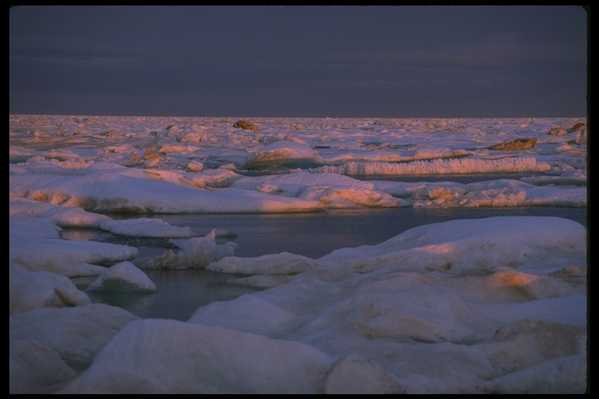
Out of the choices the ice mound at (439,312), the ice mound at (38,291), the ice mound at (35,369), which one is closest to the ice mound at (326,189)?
the ice mound at (439,312)

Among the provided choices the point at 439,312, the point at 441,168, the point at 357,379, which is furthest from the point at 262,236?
the point at 441,168

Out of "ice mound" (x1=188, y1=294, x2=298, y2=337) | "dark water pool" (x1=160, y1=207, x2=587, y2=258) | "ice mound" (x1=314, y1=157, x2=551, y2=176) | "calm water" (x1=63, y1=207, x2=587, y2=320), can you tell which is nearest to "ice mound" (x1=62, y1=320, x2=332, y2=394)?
"ice mound" (x1=188, y1=294, x2=298, y2=337)

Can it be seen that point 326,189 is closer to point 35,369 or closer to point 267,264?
point 267,264

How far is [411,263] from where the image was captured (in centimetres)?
392

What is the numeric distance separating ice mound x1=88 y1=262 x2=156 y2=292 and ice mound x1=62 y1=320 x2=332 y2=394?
3.66 ft

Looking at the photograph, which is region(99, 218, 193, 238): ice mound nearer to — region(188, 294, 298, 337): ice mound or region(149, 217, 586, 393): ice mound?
region(149, 217, 586, 393): ice mound

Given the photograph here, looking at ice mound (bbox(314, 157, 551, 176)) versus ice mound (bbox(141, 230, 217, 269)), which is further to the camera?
ice mound (bbox(314, 157, 551, 176))

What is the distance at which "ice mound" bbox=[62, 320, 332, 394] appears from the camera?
2361mm

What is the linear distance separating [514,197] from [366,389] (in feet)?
15.8

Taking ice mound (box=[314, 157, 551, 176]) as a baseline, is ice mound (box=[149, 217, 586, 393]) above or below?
below

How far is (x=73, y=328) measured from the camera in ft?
9.37
